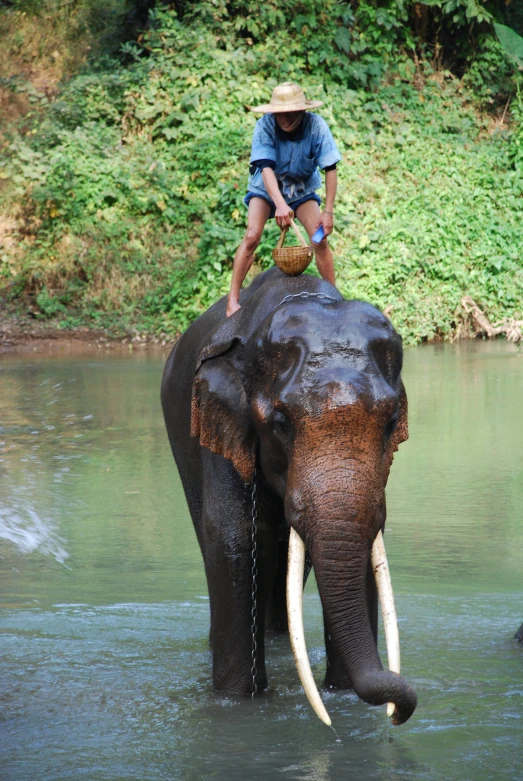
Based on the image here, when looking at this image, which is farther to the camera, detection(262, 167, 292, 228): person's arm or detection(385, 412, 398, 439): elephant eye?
detection(262, 167, 292, 228): person's arm

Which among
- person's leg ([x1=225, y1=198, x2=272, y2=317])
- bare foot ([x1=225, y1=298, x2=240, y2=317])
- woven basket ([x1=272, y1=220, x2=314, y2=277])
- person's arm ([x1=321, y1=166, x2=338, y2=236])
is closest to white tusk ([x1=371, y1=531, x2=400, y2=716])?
woven basket ([x1=272, y1=220, x2=314, y2=277])

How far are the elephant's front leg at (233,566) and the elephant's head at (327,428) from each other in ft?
0.70

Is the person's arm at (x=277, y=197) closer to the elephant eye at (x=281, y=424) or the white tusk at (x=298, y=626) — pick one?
the elephant eye at (x=281, y=424)

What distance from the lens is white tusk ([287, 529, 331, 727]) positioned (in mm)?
3846

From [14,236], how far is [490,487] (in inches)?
458

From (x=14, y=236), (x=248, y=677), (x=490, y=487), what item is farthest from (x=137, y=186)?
(x=248, y=677)

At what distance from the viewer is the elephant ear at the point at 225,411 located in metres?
4.54

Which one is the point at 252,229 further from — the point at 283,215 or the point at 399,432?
the point at 399,432

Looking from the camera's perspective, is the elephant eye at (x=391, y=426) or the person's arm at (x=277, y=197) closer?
the elephant eye at (x=391, y=426)

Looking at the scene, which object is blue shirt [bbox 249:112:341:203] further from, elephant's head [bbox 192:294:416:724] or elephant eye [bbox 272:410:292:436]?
elephant eye [bbox 272:410:292:436]

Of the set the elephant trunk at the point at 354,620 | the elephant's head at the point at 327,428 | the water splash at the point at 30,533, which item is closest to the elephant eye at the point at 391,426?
the elephant's head at the point at 327,428

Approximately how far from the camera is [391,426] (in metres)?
4.21

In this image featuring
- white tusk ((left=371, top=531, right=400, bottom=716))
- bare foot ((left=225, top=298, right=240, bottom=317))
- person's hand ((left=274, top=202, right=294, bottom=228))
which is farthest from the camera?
person's hand ((left=274, top=202, right=294, bottom=228))

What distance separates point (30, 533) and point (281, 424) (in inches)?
153
